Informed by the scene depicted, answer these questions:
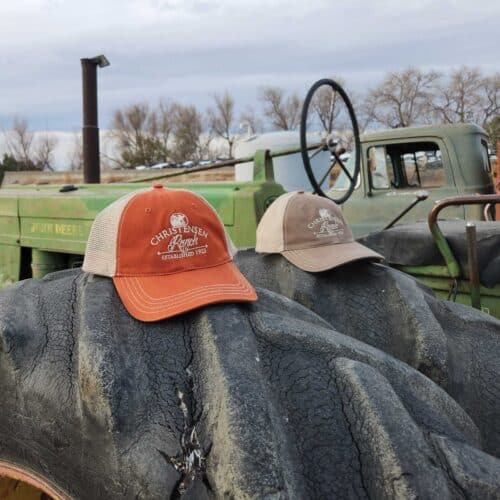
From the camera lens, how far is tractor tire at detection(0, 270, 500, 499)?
1.11 meters

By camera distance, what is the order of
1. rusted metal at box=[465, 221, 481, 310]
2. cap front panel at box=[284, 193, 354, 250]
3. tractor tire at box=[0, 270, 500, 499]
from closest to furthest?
tractor tire at box=[0, 270, 500, 499]
cap front panel at box=[284, 193, 354, 250]
rusted metal at box=[465, 221, 481, 310]

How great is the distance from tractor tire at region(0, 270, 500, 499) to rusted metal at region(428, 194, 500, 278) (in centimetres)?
137

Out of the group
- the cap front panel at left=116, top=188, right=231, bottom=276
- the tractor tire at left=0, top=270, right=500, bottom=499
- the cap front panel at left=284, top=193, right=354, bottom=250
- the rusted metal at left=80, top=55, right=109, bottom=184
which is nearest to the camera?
the tractor tire at left=0, top=270, right=500, bottom=499

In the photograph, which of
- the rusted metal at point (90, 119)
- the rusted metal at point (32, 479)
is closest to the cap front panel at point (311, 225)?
the rusted metal at point (32, 479)

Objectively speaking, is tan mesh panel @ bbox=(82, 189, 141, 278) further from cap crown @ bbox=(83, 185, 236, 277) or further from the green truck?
the green truck

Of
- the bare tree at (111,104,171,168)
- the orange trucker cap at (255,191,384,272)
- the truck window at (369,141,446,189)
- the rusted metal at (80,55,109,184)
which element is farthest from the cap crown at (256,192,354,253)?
the bare tree at (111,104,171,168)

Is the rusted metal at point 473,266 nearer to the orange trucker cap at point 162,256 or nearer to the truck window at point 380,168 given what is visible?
the orange trucker cap at point 162,256

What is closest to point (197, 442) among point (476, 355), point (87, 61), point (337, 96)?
point (476, 355)

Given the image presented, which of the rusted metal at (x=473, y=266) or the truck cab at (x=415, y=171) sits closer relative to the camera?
the rusted metal at (x=473, y=266)

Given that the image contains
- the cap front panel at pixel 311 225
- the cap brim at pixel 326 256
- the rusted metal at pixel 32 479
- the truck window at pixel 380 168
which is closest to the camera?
the rusted metal at pixel 32 479

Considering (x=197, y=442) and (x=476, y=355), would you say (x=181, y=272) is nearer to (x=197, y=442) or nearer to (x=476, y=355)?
(x=197, y=442)

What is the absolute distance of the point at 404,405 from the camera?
4.19 ft

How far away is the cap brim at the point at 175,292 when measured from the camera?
1.32 m

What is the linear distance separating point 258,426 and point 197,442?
0.12 metres
